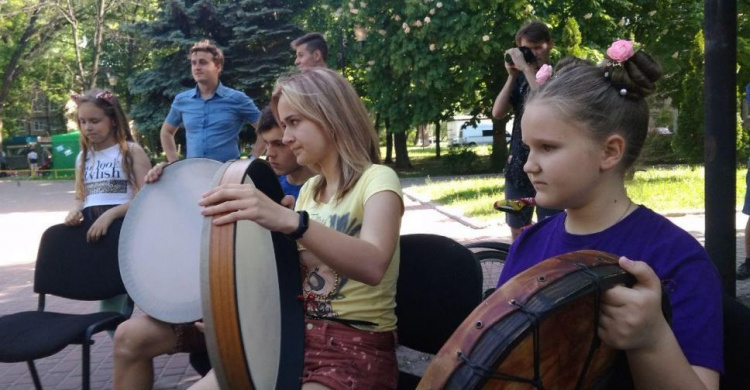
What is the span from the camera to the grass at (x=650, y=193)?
1057 cm

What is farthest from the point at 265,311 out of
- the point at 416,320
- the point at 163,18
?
the point at 163,18

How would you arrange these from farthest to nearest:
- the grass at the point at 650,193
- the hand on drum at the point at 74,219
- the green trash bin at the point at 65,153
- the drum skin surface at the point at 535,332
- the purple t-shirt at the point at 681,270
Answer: the green trash bin at the point at 65,153 < the grass at the point at 650,193 < the hand on drum at the point at 74,219 < the purple t-shirt at the point at 681,270 < the drum skin surface at the point at 535,332

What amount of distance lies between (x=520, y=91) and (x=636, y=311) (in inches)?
133

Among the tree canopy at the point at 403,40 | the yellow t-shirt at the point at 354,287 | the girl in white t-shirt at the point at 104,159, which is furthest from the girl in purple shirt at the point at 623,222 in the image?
the tree canopy at the point at 403,40

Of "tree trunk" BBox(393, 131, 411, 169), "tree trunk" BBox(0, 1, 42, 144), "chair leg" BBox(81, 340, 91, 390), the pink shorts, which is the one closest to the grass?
"chair leg" BBox(81, 340, 91, 390)

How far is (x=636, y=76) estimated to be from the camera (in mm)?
1564

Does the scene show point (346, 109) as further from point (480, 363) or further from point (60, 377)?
point (60, 377)

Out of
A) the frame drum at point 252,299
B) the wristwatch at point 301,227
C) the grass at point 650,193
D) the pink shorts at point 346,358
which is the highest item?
the wristwatch at point 301,227

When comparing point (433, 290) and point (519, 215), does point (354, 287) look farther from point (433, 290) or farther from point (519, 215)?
point (519, 215)

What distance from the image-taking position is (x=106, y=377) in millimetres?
4715

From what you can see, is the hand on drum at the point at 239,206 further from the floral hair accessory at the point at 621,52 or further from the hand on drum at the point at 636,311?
the floral hair accessory at the point at 621,52

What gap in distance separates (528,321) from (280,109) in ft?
4.08

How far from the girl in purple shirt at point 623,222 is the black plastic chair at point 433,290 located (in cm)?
69

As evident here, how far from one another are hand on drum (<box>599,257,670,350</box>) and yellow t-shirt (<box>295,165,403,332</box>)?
3.06ft
